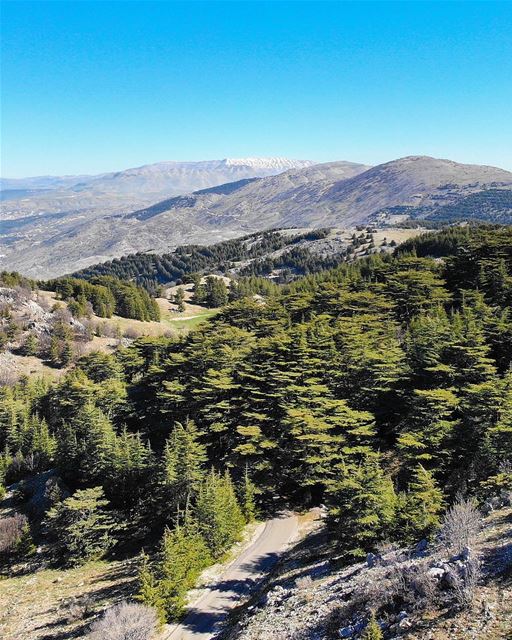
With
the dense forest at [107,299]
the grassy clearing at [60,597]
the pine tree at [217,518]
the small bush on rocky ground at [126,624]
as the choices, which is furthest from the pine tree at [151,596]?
the dense forest at [107,299]

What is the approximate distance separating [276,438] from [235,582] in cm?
1308

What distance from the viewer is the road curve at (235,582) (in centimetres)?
2386

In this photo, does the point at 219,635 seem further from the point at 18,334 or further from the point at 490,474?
the point at 18,334

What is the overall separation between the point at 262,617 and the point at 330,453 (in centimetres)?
1639

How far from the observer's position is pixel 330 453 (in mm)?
35344

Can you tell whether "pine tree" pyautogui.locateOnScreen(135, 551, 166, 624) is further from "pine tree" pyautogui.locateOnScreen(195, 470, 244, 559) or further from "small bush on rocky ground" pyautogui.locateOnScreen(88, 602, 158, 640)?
"pine tree" pyautogui.locateOnScreen(195, 470, 244, 559)

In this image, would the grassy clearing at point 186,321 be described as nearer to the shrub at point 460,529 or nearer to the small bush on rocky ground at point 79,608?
the small bush on rocky ground at point 79,608

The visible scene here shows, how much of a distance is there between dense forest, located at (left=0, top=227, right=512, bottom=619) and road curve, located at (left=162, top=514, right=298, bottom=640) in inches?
51.7

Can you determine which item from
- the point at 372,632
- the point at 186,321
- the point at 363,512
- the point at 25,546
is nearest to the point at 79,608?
the point at 25,546

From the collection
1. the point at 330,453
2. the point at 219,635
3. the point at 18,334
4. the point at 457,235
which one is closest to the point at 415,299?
the point at 330,453

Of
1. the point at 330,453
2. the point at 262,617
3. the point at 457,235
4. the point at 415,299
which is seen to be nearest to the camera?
the point at 262,617

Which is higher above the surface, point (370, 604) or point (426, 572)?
point (426, 572)

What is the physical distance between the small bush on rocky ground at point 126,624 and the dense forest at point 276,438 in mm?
1019

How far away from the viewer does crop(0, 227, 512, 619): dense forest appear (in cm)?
2628
